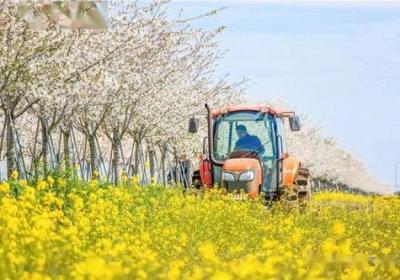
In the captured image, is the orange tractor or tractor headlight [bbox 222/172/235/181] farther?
Result: the orange tractor

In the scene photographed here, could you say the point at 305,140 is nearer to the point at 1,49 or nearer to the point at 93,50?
the point at 93,50

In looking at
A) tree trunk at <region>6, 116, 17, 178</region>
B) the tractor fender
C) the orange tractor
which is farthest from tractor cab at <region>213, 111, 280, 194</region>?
tree trunk at <region>6, 116, 17, 178</region>

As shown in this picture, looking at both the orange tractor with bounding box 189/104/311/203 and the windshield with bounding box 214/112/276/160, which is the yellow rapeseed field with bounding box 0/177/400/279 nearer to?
the orange tractor with bounding box 189/104/311/203

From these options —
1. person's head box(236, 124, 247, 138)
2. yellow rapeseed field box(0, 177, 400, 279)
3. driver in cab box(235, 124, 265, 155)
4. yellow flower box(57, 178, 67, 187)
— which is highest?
person's head box(236, 124, 247, 138)

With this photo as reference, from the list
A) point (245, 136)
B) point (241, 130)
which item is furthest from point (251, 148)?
point (241, 130)

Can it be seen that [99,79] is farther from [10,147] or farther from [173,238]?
[173,238]

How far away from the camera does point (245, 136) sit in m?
19.8

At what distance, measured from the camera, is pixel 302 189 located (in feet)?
67.7

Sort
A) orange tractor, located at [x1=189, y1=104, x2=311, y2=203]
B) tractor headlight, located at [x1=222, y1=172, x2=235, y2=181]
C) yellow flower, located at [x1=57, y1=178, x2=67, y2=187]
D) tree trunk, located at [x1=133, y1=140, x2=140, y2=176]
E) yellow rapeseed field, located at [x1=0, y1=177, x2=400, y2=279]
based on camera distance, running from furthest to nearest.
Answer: tree trunk, located at [x1=133, y1=140, x2=140, y2=176] → orange tractor, located at [x1=189, y1=104, x2=311, y2=203] → tractor headlight, located at [x1=222, y1=172, x2=235, y2=181] → yellow flower, located at [x1=57, y1=178, x2=67, y2=187] → yellow rapeseed field, located at [x1=0, y1=177, x2=400, y2=279]

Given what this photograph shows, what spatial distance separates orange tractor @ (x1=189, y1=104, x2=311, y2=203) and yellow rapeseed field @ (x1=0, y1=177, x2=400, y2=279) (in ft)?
2.21

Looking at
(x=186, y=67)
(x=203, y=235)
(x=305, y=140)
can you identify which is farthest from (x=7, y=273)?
(x=305, y=140)

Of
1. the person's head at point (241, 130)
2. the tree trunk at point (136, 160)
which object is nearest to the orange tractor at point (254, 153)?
the person's head at point (241, 130)

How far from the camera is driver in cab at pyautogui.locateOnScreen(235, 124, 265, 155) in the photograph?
19797mm

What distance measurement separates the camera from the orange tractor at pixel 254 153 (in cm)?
1967
